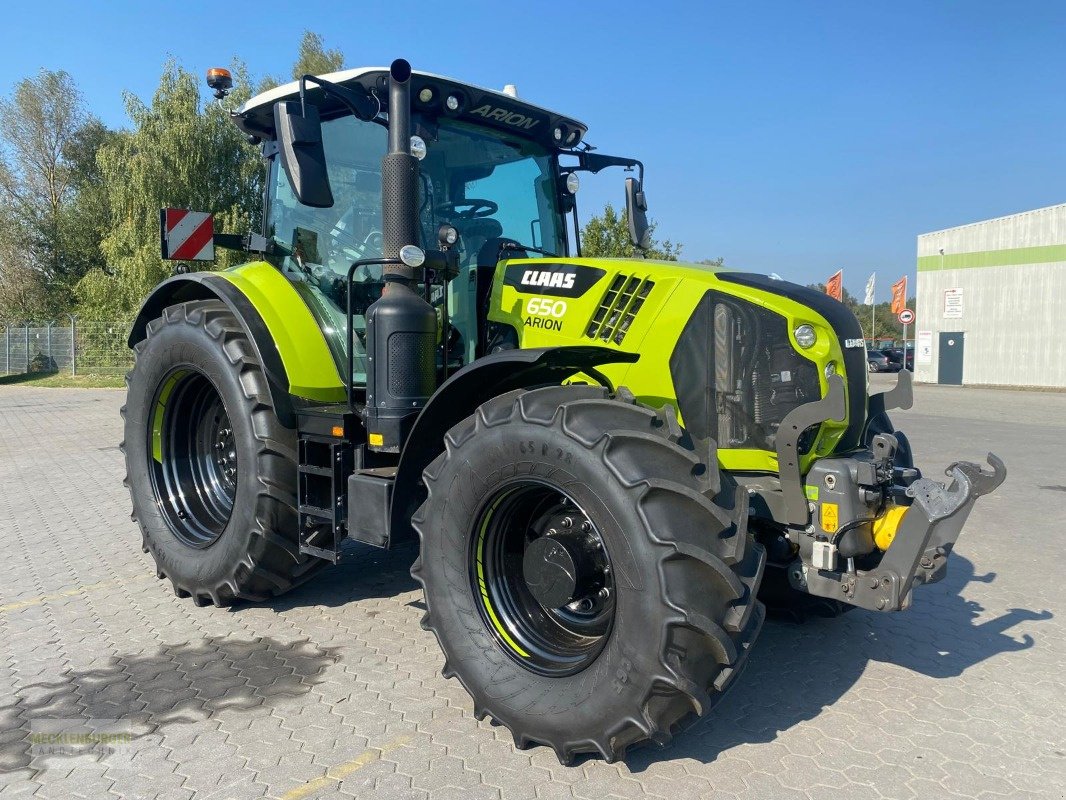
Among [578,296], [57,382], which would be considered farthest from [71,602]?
[57,382]

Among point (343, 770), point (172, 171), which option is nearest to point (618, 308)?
point (343, 770)

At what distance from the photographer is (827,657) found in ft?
13.5

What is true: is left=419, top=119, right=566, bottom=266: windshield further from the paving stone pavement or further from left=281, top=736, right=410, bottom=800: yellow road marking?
left=281, top=736, right=410, bottom=800: yellow road marking

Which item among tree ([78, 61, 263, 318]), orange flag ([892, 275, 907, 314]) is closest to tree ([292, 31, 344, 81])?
tree ([78, 61, 263, 318])

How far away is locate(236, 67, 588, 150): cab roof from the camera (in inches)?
162

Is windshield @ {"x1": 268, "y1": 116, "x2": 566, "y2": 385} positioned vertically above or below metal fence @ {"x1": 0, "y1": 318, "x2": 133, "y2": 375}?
above

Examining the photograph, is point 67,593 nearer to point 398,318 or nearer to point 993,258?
point 398,318

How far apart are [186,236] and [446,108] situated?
254cm

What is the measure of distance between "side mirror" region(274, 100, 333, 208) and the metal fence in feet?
79.3

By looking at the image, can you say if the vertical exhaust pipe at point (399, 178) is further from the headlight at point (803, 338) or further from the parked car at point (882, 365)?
the parked car at point (882, 365)

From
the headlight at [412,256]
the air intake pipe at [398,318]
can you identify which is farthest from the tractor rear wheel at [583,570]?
the headlight at [412,256]

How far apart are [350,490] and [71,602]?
2255 millimetres

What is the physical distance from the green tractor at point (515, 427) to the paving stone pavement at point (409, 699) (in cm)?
23

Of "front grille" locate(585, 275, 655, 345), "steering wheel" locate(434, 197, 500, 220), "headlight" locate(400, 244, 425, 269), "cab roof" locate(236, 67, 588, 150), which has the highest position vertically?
"cab roof" locate(236, 67, 588, 150)
